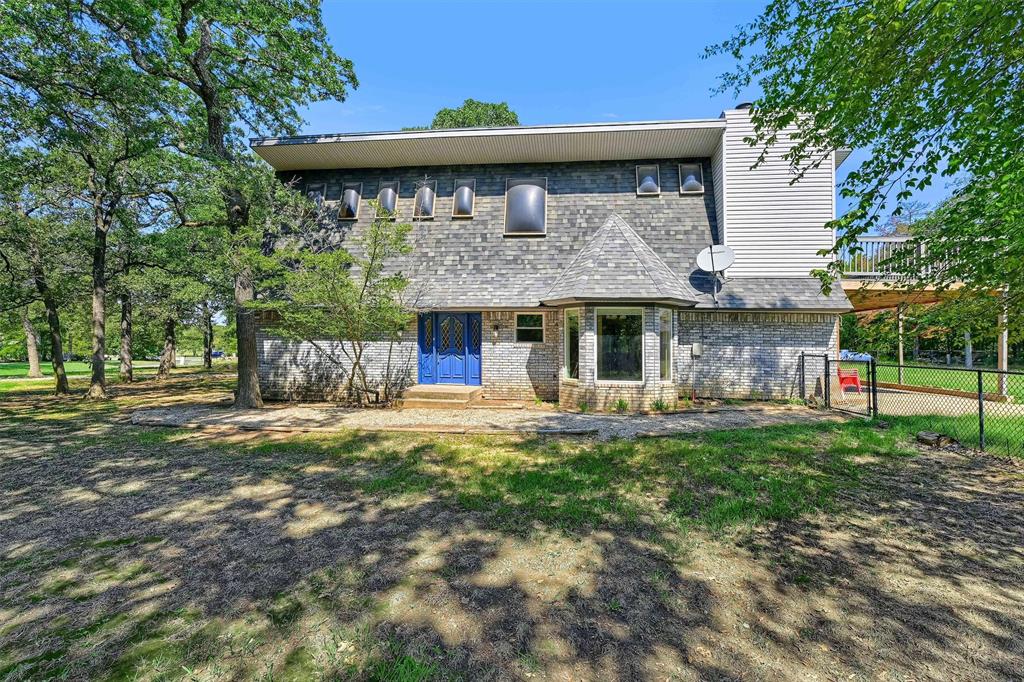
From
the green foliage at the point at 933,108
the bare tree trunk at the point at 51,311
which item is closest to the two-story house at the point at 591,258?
the green foliage at the point at 933,108

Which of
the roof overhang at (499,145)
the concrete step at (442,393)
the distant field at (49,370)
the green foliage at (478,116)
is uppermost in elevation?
the green foliage at (478,116)

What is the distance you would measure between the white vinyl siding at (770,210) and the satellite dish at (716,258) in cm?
107

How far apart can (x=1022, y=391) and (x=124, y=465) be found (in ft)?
69.5

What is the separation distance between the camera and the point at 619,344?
10.3 meters

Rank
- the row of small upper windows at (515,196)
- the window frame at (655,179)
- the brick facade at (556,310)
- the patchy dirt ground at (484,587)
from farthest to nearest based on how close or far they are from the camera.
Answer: the window frame at (655,179) < the row of small upper windows at (515,196) < the brick facade at (556,310) < the patchy dirt ground at (484,587)

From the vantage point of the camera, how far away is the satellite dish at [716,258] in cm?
1065

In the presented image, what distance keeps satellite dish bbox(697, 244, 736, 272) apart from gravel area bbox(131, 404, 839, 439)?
3.55m

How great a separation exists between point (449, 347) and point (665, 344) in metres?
5.85

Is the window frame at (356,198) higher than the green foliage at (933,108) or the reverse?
higher

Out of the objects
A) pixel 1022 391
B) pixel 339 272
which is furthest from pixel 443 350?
pixel 1022 391

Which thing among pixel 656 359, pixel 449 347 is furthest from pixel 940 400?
pixel 449 347

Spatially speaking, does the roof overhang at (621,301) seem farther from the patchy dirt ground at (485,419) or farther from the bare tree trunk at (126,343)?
the bare tree trunk at (126,343)

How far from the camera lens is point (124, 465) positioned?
623cm

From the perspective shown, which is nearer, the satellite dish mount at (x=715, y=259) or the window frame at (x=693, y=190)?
the satellite dish mount at (x=715, y=259)
